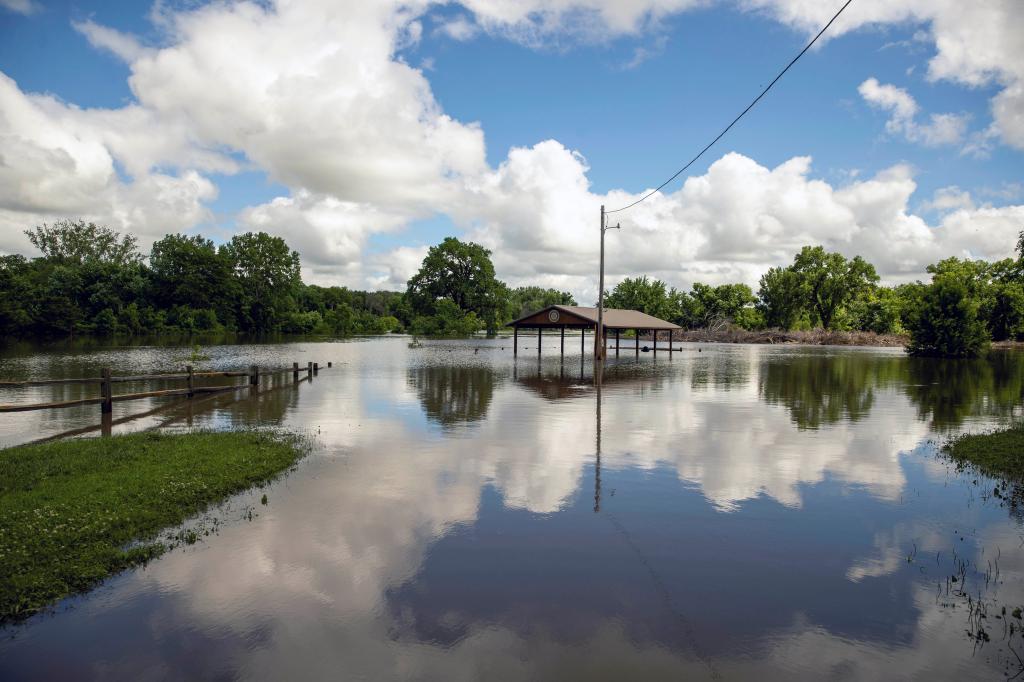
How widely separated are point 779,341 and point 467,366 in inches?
2948

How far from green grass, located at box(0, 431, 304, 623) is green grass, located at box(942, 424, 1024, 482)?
564 inches

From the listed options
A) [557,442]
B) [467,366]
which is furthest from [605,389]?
[467,366]

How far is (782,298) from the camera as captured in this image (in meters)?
106

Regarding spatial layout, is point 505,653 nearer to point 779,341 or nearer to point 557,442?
point 557,442

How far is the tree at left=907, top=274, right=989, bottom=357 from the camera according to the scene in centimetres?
5338

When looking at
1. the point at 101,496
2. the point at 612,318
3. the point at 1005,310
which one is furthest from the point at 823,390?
the point at 1005,310

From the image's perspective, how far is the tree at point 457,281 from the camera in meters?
106

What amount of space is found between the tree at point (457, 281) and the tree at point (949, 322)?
67303mm

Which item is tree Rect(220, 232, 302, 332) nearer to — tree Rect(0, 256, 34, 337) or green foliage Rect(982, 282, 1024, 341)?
tree Rect(0, 256, 34, 337)

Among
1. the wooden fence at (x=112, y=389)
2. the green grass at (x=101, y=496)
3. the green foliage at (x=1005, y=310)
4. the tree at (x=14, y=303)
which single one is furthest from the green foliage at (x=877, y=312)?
the tree at (x=14, y=303)

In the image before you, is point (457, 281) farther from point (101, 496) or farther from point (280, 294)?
point (101, 496)

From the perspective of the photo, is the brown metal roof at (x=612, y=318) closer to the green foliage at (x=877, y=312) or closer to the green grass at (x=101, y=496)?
the green grass at (x=101, y=496)

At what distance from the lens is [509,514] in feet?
29.8

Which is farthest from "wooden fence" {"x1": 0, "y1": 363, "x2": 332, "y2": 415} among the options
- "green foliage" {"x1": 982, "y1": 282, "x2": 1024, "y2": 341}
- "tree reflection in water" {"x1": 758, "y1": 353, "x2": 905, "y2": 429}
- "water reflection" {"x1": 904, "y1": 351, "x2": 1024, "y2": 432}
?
"green foliage" {"x1": 982, "y1": 282, "x2": 1024, "y2": 341}
